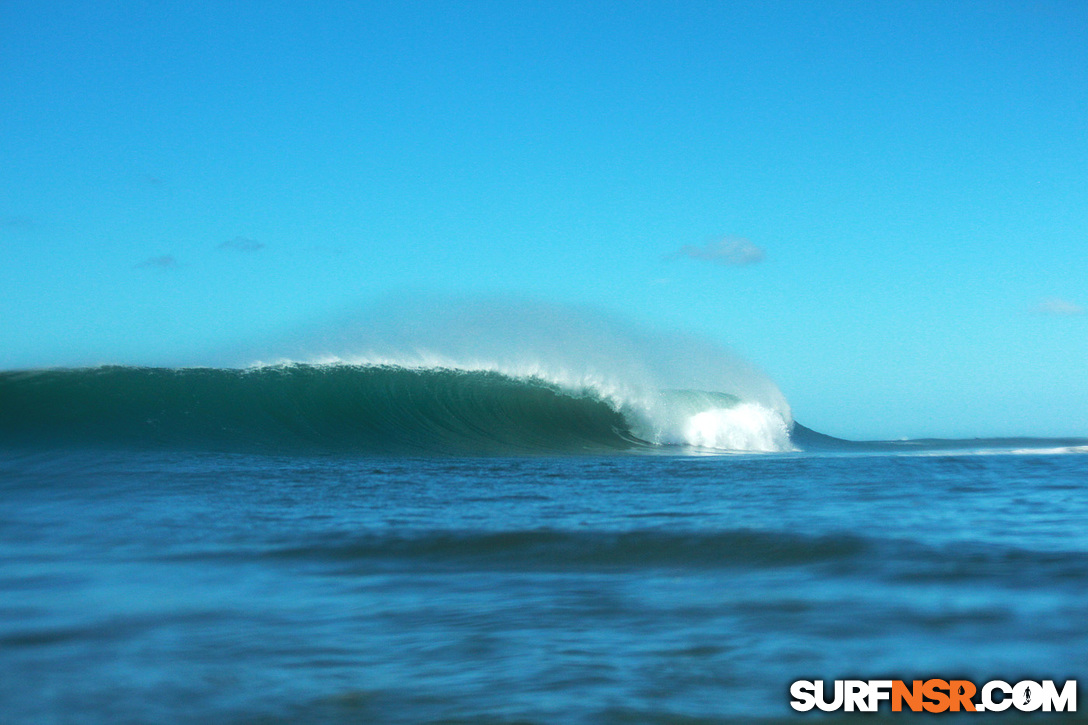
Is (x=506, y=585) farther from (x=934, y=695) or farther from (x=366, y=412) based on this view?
(x=366, y=412)

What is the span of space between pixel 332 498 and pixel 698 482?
3383mm

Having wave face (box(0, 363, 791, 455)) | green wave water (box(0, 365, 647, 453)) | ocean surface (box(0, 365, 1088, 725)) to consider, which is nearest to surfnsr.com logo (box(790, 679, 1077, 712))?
ocean surface (box(0, 365, 1088, 725))

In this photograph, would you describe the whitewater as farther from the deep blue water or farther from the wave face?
the wave face

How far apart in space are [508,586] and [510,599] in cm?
28

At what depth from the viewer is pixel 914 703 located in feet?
7.72

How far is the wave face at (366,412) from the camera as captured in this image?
11.7 metres

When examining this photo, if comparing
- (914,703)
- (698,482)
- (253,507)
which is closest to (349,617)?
(914,703)

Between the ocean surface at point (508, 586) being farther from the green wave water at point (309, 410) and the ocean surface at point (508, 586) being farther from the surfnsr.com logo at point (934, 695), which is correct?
the green wave water at point (309, 410)

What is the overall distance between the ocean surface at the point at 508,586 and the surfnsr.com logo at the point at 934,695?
6cm

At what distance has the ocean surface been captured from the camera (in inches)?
94.8

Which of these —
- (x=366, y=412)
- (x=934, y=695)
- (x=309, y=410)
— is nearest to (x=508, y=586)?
(x=934, y=695)

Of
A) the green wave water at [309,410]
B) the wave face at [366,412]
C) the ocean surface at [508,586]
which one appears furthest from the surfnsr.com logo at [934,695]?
the green wave water at [309,410]

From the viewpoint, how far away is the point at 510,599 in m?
3.55

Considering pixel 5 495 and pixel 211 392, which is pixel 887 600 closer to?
pixel 5 495
